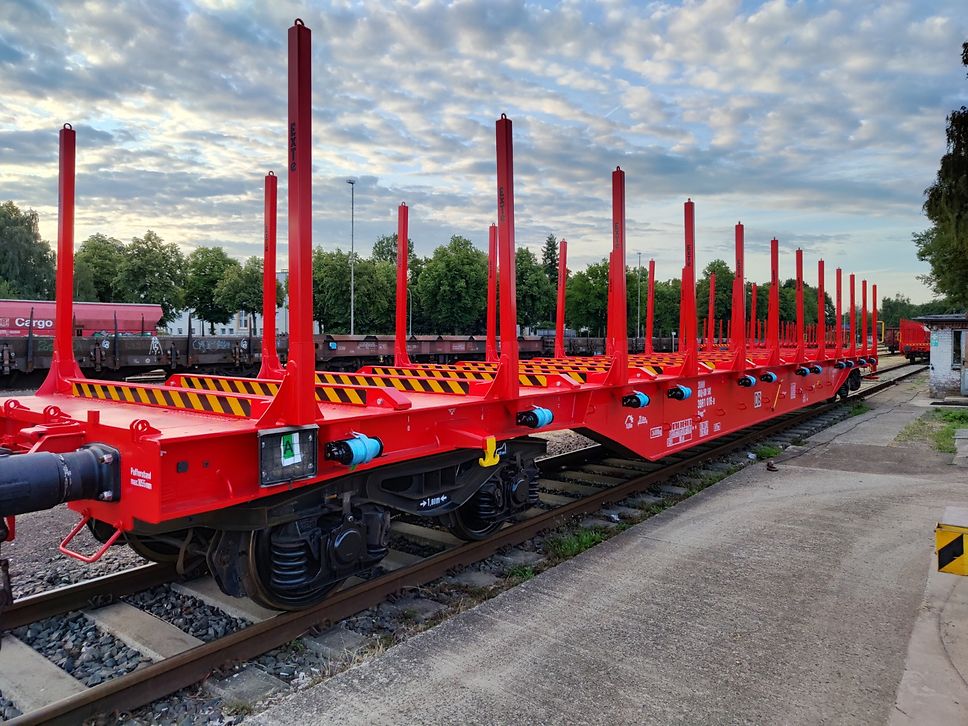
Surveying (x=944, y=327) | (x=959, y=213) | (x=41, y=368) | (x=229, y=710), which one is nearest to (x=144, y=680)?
(x=229, y=710)

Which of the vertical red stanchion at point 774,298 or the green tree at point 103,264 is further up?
the green tree at point 103,264

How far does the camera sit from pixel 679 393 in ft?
24.3

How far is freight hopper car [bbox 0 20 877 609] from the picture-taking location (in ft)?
10.7

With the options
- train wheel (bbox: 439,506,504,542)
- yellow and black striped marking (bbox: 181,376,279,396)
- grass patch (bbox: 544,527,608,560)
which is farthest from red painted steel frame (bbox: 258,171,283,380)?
grass patch (bbox: 544,527,608,560)

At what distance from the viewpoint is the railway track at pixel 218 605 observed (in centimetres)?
329

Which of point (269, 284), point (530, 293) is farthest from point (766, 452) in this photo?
point (530, 293)

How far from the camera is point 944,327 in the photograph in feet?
67.3

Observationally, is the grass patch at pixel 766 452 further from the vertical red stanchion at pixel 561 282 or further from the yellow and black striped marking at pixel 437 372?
the yellow and black striped marking at pixel 437 372

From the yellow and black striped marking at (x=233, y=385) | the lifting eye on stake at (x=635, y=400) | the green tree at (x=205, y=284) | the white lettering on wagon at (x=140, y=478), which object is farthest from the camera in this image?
the green tree at (x=205, y=284)

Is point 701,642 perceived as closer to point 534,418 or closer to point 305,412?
point 534,418

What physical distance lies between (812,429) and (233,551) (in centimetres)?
1193

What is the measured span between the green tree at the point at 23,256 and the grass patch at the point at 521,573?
5549 cm

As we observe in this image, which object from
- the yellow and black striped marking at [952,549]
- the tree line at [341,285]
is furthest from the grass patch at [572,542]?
the tree line at [341,285]

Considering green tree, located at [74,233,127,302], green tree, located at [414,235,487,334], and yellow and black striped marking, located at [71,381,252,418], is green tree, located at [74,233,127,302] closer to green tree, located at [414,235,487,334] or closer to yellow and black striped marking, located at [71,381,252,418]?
green tree, located at [414,235,487,334]
